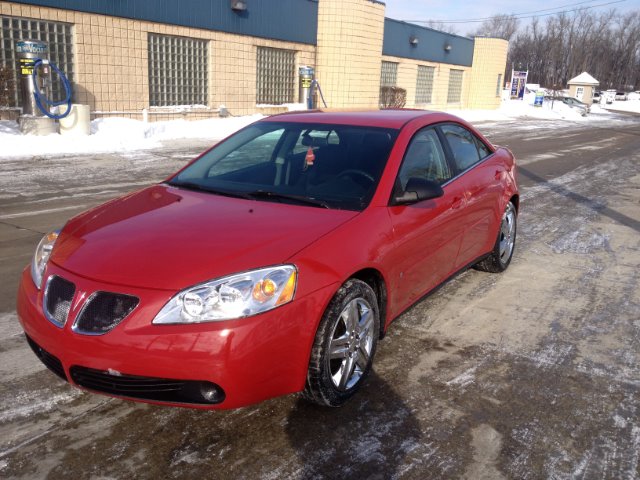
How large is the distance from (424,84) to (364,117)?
3248 centimetres

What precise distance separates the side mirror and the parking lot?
3.32ft

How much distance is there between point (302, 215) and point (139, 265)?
95 cm

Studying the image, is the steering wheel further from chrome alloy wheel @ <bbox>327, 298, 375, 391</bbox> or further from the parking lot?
the parking lot

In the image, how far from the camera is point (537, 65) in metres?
111

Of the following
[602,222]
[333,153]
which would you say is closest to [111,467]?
[333,153]

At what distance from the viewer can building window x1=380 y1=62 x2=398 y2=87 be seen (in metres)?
30.3

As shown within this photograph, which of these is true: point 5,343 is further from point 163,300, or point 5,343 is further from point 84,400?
point 163,300

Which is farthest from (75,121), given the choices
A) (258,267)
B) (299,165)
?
(258,267)

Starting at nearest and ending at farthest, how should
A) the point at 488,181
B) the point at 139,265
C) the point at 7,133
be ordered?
the point at 139,265
the point at 488,181
the point at 7,133

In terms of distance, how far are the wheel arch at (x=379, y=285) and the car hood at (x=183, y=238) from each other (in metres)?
0.33

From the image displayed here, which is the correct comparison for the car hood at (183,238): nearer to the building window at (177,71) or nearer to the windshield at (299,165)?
the windshield at (299,165)

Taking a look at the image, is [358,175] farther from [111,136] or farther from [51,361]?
[111,136]

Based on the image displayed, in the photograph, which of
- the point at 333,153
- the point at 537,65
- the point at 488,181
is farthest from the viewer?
the point at 537,65

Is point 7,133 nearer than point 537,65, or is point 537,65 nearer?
point 7,133
